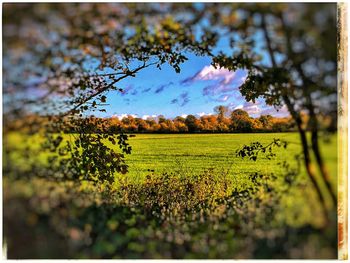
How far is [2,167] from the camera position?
410 cm

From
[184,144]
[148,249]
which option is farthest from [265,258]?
[184,144]

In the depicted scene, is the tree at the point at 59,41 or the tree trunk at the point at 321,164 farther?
the tree trunk at the point at 321,164

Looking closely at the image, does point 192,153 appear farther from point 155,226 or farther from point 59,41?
point 59,41

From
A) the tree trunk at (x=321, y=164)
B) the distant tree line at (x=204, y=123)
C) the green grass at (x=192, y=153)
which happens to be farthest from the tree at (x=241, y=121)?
the tree trunk at (x=321, y=164)

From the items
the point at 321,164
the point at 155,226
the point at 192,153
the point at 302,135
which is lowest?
the point at 155,226

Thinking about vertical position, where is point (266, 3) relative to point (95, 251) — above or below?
above

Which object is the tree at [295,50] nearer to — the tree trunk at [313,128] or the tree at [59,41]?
the tree trunk at [313,128]

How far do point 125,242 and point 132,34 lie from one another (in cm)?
193

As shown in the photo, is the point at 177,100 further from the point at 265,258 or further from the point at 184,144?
the point at 265,258

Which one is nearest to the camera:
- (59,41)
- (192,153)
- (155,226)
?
(59,41)

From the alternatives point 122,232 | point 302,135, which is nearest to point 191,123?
point 302,135

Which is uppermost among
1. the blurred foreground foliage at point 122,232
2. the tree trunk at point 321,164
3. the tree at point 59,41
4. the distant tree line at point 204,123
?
the tree at point 59,41

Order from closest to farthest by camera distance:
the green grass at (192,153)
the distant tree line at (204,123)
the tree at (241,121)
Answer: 1. the green grass at (192,153)
2. the distant tree line at (204,123)
3. the tree at (241,121)

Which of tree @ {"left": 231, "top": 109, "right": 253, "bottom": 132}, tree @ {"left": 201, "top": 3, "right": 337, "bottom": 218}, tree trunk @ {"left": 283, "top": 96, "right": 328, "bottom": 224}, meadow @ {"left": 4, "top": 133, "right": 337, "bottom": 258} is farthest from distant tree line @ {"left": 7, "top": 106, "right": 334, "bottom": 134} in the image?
tree @ {"left": 201, "top": 3, "right": 337, "bottom": 218}
